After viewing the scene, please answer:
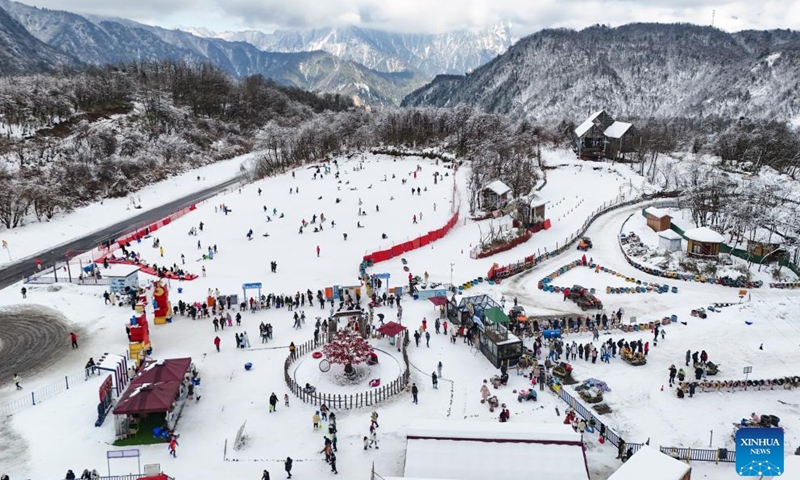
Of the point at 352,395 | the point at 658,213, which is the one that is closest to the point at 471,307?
the point at 352,395

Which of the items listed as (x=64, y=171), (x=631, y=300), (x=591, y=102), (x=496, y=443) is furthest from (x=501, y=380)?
(x=591, y=102)

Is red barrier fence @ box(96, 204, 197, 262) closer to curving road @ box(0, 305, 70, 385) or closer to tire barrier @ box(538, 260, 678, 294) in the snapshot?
curving road @ box(0, 305, 70, 385)

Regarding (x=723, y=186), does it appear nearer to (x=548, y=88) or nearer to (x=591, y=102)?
(x=591, y=102)

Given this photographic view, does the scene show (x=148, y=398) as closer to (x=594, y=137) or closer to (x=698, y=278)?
(x=698, y=278)

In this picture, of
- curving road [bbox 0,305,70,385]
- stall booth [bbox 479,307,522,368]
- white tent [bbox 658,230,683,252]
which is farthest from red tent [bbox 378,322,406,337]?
white tent [bbox 658,230,683,252]

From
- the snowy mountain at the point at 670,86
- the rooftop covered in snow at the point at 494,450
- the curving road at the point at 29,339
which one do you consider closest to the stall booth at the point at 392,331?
the rooftop covered in snow at the point at 494,450

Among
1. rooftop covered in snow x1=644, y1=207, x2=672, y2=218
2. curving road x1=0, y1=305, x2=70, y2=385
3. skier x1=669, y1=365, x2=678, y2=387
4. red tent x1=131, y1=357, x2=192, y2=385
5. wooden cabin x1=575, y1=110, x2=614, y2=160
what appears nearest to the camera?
red tent x1=131, y1=357, x2=192, y2=385
